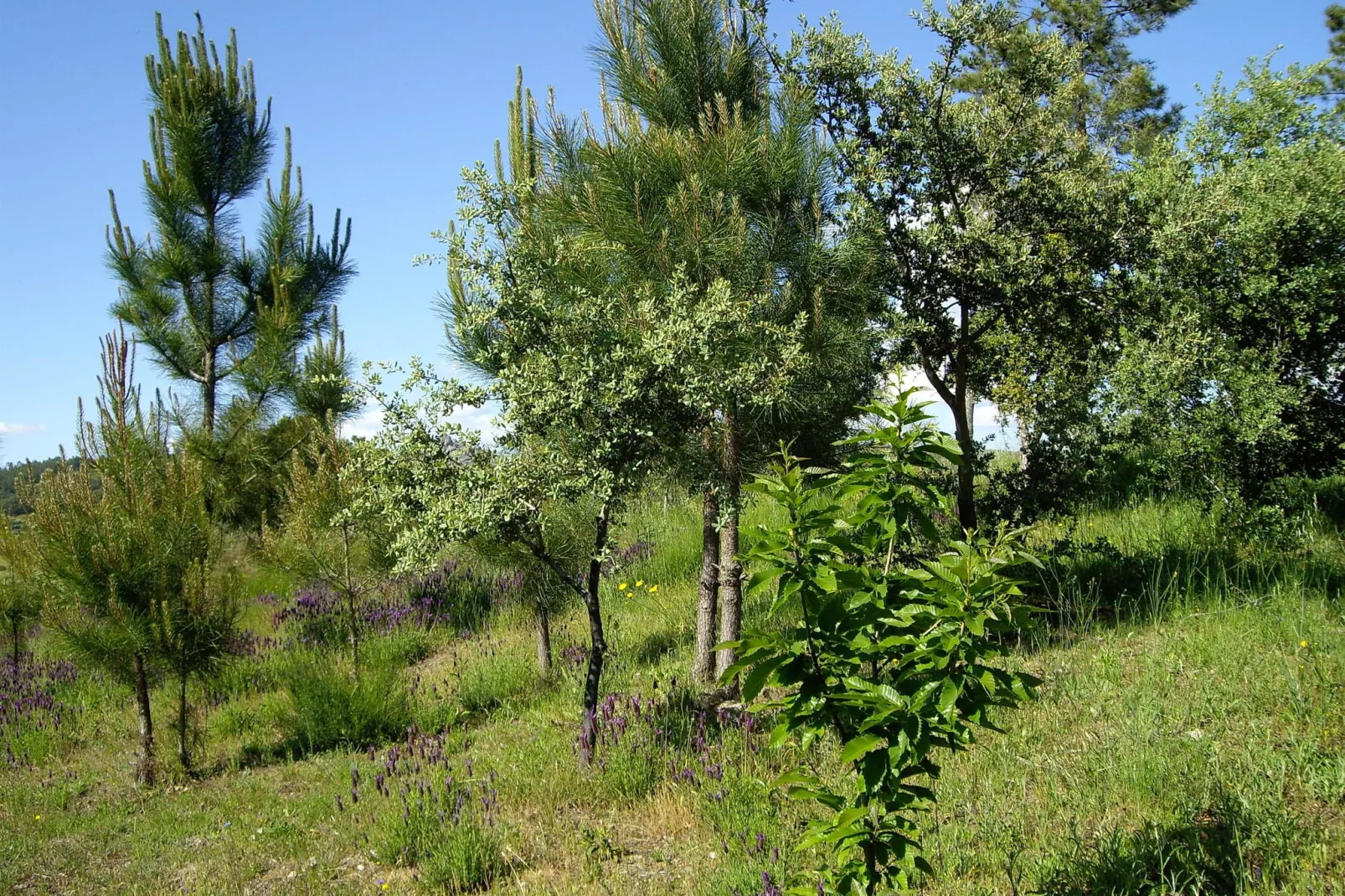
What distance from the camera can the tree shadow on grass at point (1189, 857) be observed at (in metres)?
3.54

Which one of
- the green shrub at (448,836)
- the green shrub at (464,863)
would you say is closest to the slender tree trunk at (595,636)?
the green shrub at (448,836)

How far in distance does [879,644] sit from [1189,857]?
2169 mm

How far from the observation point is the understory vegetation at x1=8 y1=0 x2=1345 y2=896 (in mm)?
3779

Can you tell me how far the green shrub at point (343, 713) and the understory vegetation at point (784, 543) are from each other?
0.17 feet

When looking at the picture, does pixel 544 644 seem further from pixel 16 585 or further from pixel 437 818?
pixel 16 585

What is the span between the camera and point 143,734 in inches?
280

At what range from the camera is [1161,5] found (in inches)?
582

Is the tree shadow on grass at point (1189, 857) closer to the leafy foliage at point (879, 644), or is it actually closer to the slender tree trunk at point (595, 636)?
the leafy foliage at point (879, 644)

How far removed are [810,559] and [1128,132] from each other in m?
15.6

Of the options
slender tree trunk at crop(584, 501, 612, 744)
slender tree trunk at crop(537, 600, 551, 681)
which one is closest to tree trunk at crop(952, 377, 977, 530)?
slender tree trunk at crop(584, 501, 612, 744)

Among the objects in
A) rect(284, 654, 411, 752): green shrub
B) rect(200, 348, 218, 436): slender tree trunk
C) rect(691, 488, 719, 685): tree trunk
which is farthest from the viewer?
rect(200, 348, 218, 436): slender tree trunk

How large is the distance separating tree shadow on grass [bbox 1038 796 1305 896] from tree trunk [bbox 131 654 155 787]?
6.66 metres

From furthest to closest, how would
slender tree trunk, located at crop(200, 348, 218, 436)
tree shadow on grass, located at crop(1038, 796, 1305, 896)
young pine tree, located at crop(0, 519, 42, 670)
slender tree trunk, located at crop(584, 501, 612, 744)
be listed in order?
1. slender tree trunk, located at crop(200, 348, 218, 436)
2. young pine tree, located at crop(0, 519, 42, 670)
3. slender tree trunk, located at crop(584, 501, 612, 744)
4. tree shadow on grass, located at crop(1038, 796, 1305, 896)

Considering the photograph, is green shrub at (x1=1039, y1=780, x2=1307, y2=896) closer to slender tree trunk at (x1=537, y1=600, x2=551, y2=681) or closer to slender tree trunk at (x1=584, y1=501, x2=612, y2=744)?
slender tree trunk at (x1=584, y1=501, x2=612, y2=744)
